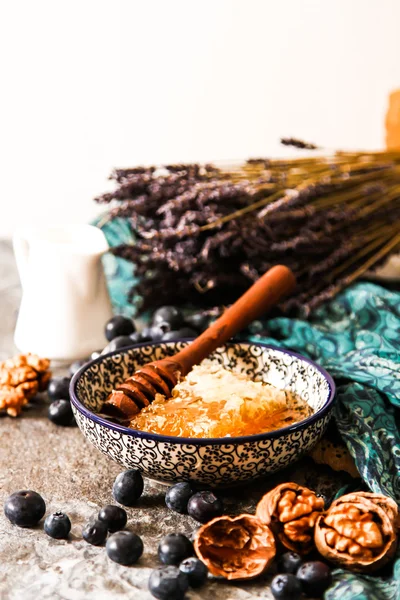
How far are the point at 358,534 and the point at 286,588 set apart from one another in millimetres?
98

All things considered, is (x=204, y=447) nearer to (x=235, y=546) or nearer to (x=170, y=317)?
(x=235, y=546)

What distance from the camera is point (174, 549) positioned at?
761 millimetres

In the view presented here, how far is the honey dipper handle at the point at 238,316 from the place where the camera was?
1045 mm

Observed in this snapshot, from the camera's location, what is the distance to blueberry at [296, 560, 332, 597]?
72 cm

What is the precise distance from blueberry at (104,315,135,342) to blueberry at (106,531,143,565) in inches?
22.1

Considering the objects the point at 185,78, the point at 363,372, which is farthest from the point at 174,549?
the point at 185,78

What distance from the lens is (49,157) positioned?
7.95ft

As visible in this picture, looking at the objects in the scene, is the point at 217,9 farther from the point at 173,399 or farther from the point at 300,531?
the point at 300,531

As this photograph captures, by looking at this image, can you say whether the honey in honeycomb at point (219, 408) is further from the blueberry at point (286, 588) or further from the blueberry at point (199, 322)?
the blueberry at point (199, 322)

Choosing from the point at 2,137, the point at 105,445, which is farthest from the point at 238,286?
the point at 2,137

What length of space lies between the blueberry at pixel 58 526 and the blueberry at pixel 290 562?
0.25m

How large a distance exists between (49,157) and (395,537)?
6.42ft

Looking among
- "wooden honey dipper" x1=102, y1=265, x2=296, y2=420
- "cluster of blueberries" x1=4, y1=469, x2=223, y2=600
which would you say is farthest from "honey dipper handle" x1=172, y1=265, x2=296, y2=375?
"cluster of blueberries" x1=4, y1=469, x2=223, y2=600

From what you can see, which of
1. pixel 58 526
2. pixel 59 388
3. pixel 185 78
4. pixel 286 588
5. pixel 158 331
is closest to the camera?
pixel 286 588
